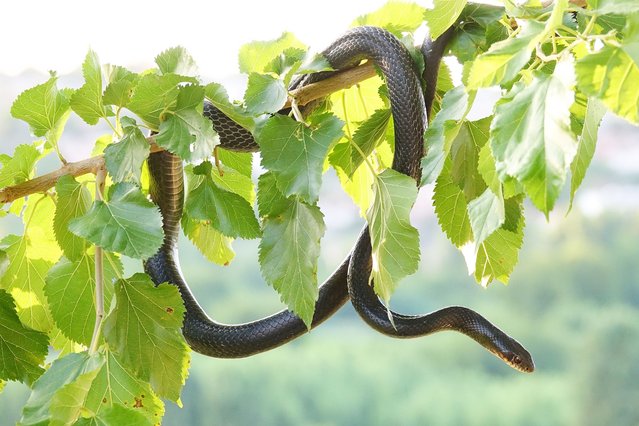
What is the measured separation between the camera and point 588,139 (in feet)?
1.12

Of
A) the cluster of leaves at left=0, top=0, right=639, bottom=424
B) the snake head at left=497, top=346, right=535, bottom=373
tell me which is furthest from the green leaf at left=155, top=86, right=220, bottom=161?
the snake head at left=497, top=346, right=535, bottom=373

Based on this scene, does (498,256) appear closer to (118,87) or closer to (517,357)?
(517,357)

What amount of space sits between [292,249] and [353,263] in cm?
6

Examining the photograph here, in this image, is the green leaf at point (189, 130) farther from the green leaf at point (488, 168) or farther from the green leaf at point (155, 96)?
the green leaf at point (488, 168)

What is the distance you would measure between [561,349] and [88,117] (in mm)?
3224

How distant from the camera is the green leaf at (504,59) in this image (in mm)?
293

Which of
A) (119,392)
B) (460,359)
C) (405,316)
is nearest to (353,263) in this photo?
(405,316)

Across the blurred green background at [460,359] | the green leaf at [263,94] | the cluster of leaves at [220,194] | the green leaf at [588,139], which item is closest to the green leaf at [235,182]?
the cluster of leaves at [220,194]

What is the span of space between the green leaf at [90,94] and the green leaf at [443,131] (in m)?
0.18

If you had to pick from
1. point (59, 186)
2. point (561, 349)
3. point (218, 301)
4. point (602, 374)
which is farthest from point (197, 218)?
point (602, 374)

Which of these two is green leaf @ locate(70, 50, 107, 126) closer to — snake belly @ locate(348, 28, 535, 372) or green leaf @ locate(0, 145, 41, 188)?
green leaf @ locate(0, 145, 41, 188)

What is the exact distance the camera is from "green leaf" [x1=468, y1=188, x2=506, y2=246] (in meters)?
0.35

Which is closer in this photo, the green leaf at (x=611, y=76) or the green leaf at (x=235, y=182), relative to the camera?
the green leaf at (x=611, y=76)

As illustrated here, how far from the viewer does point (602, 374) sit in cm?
359
